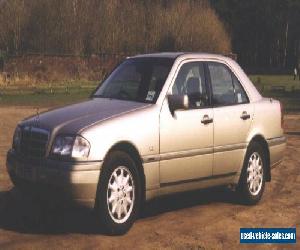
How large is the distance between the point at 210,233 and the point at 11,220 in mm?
2180

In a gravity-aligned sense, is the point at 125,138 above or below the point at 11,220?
above

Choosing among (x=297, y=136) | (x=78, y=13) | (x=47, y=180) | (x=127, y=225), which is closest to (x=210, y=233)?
(x=127, y=225)

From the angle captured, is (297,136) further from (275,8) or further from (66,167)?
(275,8)

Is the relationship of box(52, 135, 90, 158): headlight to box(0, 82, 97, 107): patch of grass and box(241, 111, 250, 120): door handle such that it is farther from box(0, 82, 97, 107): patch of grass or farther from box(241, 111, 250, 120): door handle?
box(0, 82, 97, 107): patch of grass

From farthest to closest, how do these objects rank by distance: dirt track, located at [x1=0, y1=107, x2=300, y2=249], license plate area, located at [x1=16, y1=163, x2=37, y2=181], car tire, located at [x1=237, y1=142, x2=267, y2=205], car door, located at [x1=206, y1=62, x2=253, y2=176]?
car tire, located at [x1=237, y1=142, x2=267, y2=205]
car door, located at [x1=206, y1=62, x2=253, y2=176]
license plate area, located at [x1=16, y1=163, x2=37, y2=181]
dirt track, located at [x1=0, y1=107, x2=300, y2=249]

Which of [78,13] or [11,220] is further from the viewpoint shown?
[78,13]

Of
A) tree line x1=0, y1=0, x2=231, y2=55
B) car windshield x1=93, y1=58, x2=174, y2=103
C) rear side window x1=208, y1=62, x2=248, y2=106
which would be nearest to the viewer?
car windshield x1=93, y1=58, x2=174, y2=103

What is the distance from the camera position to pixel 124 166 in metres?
6.75

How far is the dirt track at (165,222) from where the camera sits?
6.46 metres

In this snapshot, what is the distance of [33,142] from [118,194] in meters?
1.01

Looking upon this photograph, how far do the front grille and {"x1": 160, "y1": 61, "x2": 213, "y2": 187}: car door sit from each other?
1276 mm

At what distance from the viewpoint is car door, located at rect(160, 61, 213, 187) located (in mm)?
7176

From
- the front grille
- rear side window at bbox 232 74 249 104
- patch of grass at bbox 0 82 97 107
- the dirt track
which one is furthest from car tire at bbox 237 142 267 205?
patch of grass at bbox 0 82 97 107

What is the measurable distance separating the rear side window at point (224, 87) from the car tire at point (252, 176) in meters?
0.63
